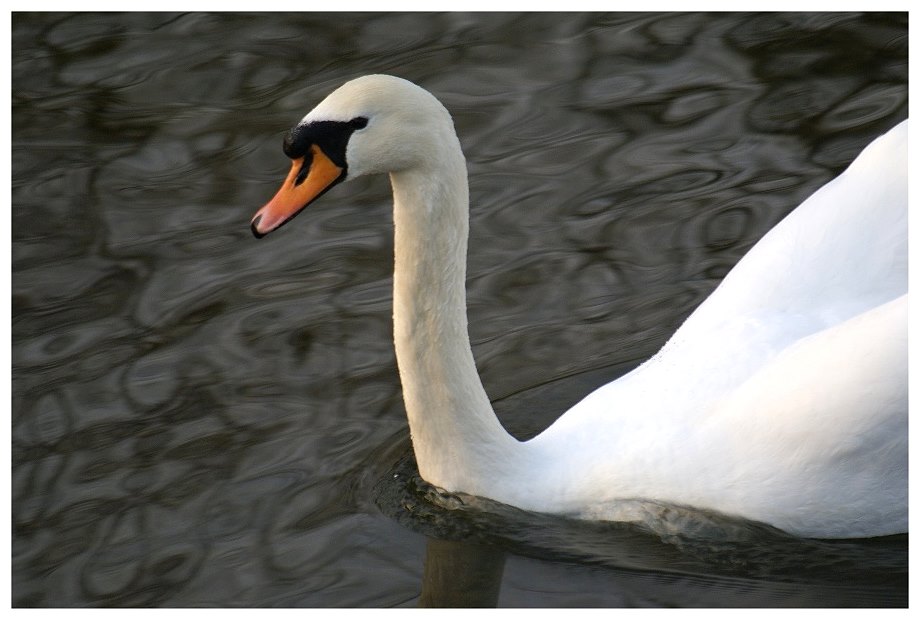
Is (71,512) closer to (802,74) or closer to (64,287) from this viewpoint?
(64,287)

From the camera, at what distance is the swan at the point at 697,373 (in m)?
5.08

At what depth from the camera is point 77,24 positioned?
10.1 metres

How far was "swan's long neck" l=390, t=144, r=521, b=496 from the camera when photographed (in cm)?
523

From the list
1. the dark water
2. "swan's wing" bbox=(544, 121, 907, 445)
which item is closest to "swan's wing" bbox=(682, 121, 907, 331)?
"swan's wing" bbox=(544, 121, 907, 445)

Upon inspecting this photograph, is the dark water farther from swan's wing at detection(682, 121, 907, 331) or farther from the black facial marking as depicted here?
the black facial marking

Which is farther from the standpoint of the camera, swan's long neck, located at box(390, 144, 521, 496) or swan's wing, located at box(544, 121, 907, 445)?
swan's wing, located at box(544, 121, 907, 445)

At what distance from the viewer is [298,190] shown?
16.6ft

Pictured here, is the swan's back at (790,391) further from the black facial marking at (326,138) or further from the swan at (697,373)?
the black facial marking at (326,138)

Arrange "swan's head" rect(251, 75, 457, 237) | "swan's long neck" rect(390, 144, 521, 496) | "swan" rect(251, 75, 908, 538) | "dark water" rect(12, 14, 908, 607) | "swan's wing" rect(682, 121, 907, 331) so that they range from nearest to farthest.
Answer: "swan's head" rect(251, 75, 457, 237) → "swan" rect(251, 75, 908, 538) → "swan's long neck" rect(390, 144, 521, 496) → "dark water" rect(12, 14, 908, 607) → "swan's wing" rect(682, 121, 907, 331)

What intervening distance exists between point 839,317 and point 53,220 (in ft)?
14.5

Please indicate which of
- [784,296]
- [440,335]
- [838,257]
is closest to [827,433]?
[784,296]

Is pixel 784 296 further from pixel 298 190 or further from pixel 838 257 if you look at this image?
pixel 298 190

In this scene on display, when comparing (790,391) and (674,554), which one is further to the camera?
→ (674,554)

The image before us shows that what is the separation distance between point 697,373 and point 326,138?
1803 millimetres
